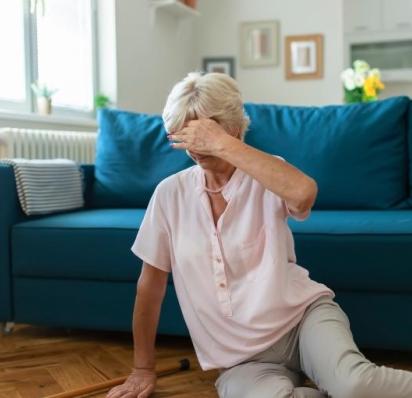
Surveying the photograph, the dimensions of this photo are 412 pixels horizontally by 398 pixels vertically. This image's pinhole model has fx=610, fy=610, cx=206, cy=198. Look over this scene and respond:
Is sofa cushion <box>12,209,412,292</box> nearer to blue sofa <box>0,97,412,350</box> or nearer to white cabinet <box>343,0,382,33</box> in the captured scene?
blue sofa <box>0,97,412,350</box>

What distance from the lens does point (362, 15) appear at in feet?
17.0

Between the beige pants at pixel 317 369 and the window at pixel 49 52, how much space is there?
91.8 inches

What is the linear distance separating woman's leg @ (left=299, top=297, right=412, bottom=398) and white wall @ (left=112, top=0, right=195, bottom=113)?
289 centimetres

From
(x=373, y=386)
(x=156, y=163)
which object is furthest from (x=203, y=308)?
(x=156, y=163)

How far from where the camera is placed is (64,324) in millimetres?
2047

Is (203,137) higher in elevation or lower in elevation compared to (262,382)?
higher

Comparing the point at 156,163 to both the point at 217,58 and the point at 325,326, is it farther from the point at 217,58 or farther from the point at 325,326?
the point at 217,58

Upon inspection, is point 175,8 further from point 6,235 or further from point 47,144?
point 6,235

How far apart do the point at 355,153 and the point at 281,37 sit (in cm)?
278

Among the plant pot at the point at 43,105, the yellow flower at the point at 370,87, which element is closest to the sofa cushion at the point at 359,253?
the yellow flower at the point at 370,87

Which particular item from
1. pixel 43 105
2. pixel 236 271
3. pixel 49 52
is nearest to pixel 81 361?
pixel 236 271

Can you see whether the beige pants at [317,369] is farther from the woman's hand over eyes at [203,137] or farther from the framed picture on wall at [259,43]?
the framed picture on wall at [259,43]

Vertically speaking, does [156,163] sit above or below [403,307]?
above

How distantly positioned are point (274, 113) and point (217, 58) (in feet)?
8.60
